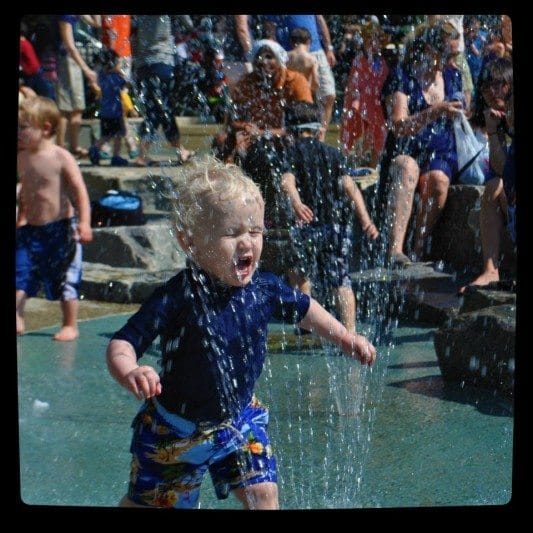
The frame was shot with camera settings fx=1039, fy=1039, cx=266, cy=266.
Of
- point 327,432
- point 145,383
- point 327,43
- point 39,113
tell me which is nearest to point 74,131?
point 327,43

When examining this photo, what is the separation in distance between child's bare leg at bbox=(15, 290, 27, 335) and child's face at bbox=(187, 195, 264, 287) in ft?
6.65

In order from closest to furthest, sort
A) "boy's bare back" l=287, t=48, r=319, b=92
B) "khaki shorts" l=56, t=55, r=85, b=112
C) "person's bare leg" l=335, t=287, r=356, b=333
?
"person's bare leg" l=335, t=287, r=356, b=333 < "boy's bare back" l=287, t=48, r=319, b=92 < "khaki shorts" l=56, t=55, r=85, b=112

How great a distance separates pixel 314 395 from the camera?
10.7ft

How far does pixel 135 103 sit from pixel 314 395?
2763mm

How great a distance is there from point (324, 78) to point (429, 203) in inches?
29.8

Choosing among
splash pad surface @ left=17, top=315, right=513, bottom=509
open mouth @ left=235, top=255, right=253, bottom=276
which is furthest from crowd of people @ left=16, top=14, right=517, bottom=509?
splash pad surface @ left=17, top=315, right=513, bottom=509

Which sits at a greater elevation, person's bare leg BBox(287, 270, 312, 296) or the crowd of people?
the crowd of people

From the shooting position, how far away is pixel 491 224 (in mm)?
4180

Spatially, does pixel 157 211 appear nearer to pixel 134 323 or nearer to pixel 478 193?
pixel 478 193

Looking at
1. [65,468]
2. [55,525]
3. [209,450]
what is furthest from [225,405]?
[65,468]

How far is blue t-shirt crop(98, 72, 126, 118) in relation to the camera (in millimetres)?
5457

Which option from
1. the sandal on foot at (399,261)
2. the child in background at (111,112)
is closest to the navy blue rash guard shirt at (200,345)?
the sandal on foot at (399,261)

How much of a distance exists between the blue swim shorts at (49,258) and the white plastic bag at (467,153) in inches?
66.9

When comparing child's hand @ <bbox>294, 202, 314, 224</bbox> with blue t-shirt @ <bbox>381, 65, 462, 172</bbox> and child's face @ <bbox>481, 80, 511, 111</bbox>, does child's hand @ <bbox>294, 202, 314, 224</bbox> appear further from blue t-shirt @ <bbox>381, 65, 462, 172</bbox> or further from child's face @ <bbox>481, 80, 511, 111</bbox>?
child's face @ <bbox>481, 80, 511, 111</bbox>
